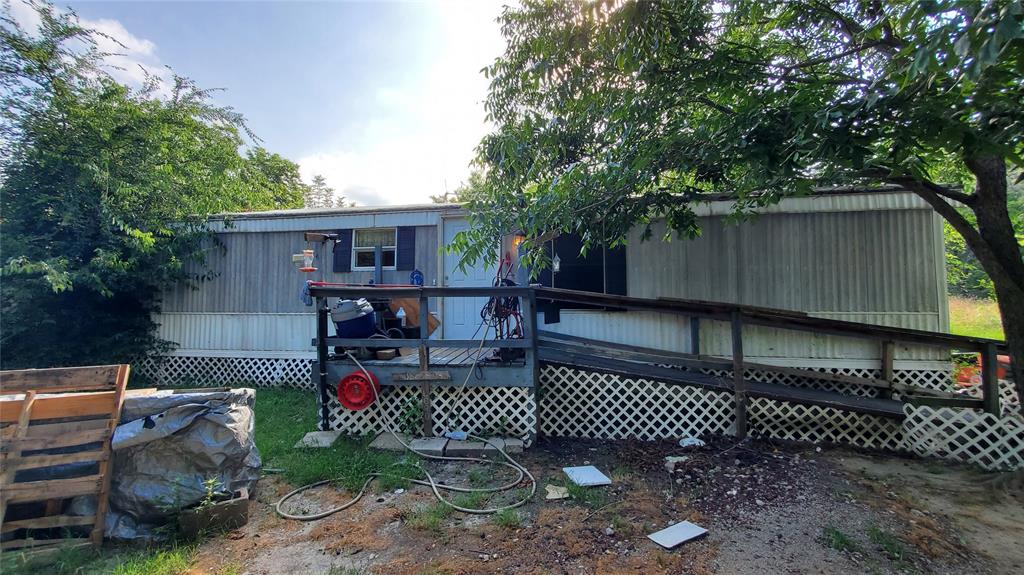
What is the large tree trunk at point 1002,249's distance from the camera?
11.0ft

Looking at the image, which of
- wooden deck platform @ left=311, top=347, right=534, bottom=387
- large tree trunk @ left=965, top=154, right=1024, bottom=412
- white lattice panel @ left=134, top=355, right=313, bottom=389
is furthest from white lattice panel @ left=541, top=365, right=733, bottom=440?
white lattice panel @ left=134, top=355, right=313, bottom=389

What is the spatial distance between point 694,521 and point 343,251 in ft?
20.8

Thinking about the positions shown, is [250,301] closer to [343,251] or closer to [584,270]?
[343,251]

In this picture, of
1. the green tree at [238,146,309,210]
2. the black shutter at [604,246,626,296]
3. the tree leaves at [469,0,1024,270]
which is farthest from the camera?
the green tree at [238,146,309,210]

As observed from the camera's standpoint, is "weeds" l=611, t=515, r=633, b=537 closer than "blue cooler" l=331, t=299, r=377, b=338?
Yes

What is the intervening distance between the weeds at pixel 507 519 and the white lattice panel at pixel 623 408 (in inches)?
69.5

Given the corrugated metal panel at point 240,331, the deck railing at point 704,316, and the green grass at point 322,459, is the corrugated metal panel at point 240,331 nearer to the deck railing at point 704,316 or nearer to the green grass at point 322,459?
the green grass at point 322,459

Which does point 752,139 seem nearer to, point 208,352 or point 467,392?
point 467,392

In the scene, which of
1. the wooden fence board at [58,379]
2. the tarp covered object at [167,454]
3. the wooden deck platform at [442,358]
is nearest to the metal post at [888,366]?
the wooden deck platform at [442,358]

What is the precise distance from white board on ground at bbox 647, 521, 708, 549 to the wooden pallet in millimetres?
3646

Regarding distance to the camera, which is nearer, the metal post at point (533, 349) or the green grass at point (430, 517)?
the green grass at point (430, 517)

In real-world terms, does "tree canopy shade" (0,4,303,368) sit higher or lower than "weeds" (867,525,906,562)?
higher

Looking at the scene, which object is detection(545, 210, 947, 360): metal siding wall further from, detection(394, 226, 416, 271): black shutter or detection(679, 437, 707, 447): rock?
detection(394, 226, 416, 271): black shutter

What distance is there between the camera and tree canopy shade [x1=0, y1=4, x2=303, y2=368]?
6219 millimetres
